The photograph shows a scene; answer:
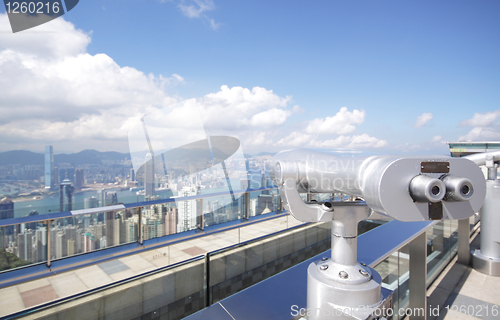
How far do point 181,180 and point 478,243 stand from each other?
5341mm

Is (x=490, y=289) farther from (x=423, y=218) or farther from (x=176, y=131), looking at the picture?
(x=176, y=131)

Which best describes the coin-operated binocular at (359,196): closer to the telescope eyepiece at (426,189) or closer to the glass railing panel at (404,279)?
the telescope eyepiece at (426,189)

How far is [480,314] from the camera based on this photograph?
199 cm

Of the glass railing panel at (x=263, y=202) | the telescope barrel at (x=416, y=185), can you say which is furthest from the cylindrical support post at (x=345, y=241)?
the glass railing panel at (x=263, y=202)

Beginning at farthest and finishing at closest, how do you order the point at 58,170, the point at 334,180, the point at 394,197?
the point at 58,170
the point at 334,180
the point at 394,197

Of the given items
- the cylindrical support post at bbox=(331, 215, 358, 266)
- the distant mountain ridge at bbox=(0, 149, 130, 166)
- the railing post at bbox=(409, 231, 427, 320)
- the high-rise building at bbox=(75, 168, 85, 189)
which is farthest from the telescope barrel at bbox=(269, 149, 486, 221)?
the distant mountain ridge at bbox=(0, 149, 130, 166)

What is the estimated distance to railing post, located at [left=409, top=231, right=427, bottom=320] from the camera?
140 cm

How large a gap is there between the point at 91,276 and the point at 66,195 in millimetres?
2048

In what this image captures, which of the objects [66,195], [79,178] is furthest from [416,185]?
[79,178]

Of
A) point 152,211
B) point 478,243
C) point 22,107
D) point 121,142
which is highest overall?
point 22,107

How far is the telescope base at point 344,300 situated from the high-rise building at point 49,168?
5.12 meters

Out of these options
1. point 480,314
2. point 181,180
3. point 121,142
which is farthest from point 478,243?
point 121,142

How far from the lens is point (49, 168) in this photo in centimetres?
A: 511

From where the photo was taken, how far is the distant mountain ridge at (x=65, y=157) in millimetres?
5234
